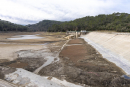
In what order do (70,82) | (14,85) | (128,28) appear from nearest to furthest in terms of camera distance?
1. (14,85)
2. (70,82)
3. (128,28)

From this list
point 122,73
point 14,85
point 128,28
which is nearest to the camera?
point 14,85

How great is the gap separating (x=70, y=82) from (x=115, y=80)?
13.5 feet

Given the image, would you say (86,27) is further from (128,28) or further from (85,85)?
(85,85)

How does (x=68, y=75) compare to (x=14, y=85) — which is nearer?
(x=14, y=85)

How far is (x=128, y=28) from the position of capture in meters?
54.3

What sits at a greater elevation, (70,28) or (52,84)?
(70,28)

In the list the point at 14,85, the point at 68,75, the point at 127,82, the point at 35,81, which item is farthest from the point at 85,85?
the point at 14,85

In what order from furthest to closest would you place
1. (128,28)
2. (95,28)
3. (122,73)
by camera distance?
(95,28) < (128,28) < (122,73)

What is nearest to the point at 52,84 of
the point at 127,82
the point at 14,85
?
the point at 14,85

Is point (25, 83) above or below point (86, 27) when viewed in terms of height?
below

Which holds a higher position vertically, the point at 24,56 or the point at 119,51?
the point at 119,51

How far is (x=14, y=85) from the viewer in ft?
26.5

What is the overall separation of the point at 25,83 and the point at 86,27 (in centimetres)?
9189

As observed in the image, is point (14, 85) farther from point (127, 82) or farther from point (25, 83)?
point (127, 82)
